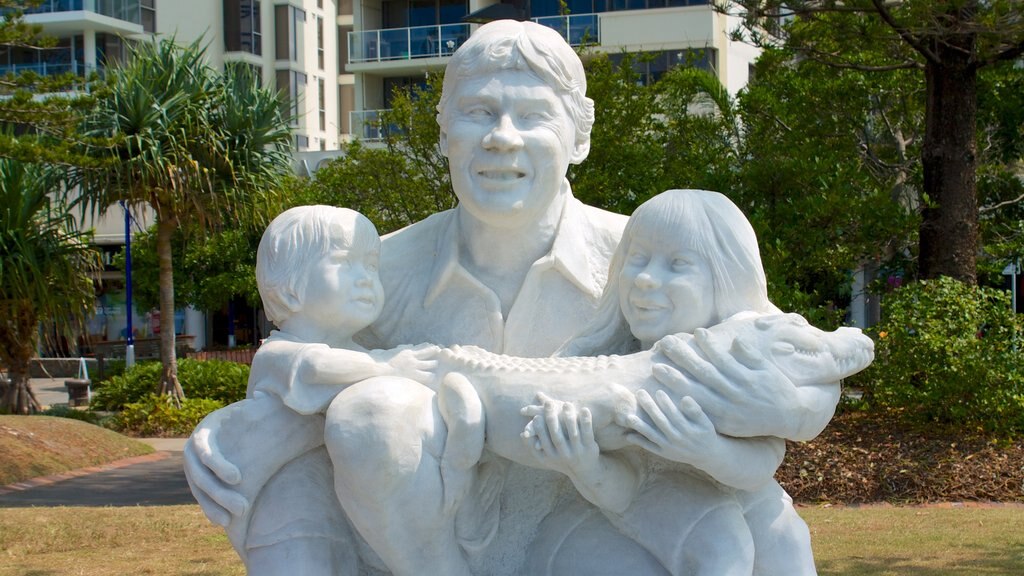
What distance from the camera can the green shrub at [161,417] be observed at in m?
14.1

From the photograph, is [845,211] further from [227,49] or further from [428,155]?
[227,49]

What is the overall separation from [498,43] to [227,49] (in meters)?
28.1

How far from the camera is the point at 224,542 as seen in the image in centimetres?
780

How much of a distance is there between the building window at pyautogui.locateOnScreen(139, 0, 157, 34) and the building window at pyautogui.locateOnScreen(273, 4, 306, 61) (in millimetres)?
3242

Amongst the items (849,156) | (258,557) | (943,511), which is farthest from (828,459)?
(258,557)

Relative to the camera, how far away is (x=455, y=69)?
11.5 feet

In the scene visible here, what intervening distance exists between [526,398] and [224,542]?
5385 millimetres

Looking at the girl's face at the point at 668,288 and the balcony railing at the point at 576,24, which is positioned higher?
the balcony railing at the point at 576,24

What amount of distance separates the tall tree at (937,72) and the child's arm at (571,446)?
23.4 feet

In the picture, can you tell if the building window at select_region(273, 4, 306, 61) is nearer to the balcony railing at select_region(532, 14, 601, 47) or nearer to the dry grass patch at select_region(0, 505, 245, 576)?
the balcony railing at select_region(532, 14, 601, 47)

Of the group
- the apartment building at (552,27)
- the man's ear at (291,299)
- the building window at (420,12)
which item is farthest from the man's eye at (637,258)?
the building window at (420,12)

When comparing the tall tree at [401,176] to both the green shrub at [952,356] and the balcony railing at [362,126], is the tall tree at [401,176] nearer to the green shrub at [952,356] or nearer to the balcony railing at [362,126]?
the green shrub at [952,356]

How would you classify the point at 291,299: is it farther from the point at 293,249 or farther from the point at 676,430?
the point at 676,430

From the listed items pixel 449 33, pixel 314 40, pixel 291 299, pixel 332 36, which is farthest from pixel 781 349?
pixel 332 36
